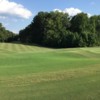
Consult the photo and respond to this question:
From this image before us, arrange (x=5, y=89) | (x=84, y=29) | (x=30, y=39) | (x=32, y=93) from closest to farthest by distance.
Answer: (x=32, y=93) → (x=5, y=89) → (x=84, y=29) → (x=30, y=39)

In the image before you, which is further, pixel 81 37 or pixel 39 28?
pixel 39 28

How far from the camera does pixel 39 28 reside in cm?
11669

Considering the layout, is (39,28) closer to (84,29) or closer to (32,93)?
(84,29)

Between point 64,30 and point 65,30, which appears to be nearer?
point 64,30

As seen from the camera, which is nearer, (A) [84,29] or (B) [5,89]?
(B) [5,89]

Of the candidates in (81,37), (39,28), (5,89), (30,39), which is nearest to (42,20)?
(39,28)

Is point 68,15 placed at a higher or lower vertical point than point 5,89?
higher

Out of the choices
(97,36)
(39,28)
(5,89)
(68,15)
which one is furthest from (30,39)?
(5,89)

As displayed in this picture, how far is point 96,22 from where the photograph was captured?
115 meters

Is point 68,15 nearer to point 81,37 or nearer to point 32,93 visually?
point 81,37

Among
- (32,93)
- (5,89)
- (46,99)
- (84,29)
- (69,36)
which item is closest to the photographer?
(46,99)

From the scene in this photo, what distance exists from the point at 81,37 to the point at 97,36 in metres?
10.3

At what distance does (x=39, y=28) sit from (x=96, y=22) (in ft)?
63.0

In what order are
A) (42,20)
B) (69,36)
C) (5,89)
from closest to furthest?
(5,89) → (69,36) → (42,20)
